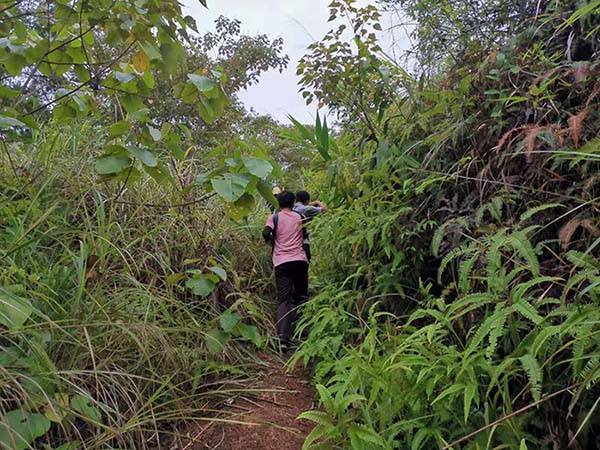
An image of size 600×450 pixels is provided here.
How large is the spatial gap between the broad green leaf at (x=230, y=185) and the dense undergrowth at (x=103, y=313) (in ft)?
1.28

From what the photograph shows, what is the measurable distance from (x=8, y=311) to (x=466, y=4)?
147 inches

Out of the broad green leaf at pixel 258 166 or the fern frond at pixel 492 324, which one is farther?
the broad green leaf at pixel 258 166

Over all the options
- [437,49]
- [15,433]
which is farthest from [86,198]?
[437,49]

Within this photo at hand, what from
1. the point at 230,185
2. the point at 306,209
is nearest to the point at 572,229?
the point at 230,185

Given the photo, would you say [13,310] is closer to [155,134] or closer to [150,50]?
[155,134]

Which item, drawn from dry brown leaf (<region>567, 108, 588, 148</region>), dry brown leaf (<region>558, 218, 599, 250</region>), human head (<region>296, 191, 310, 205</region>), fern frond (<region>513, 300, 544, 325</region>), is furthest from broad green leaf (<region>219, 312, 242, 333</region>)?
human head (<region>296, 191, 310, 205</region>)

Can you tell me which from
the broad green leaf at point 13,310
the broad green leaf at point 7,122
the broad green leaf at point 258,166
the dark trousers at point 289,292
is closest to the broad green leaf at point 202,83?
the broad green leaf at point 258,166

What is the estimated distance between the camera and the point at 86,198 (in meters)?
3.68

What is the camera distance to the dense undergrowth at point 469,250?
1623 millimetres

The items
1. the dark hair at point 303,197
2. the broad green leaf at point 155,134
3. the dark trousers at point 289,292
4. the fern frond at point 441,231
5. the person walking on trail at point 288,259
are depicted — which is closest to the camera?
the broad green leaf at point 155,134

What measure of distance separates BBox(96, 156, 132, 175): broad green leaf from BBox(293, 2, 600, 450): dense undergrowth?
4.09 feet

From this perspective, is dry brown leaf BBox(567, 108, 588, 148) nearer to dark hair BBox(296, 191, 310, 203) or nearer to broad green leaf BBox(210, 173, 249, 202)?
broad green leaf BBox(210, 173, 249, 202)

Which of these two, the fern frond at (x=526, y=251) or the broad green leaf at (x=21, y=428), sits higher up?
the broad green leaf at (x=21, y=428)

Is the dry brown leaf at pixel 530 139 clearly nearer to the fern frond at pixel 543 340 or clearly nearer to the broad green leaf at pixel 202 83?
the fern frond at pixel 543 340
